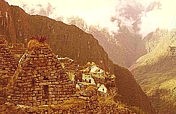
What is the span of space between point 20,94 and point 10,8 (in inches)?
6772

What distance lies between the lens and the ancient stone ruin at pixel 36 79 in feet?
34.3

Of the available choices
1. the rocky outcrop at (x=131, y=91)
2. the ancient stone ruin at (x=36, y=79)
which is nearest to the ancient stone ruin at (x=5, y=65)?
the ancient stone ruin at (x=36, y=79)

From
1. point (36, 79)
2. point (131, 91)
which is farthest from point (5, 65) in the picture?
point (131, 91)

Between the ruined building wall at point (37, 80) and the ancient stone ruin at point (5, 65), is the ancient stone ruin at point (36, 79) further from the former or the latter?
the ancient stone ruin at point (5, 65)

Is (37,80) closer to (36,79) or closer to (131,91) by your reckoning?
(36,79)

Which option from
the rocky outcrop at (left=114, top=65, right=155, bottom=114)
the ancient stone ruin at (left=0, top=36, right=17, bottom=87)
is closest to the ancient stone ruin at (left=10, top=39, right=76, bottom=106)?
the ancient stone ruin at (left=0, top=36, right=17, bottom=87)

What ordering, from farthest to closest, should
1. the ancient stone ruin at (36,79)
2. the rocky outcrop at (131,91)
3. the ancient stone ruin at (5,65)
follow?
1. the rocky outcrop at (131,91)
2. the ancient stone ruin at (5,65)
3. the ancient stone ruin at (36,79)

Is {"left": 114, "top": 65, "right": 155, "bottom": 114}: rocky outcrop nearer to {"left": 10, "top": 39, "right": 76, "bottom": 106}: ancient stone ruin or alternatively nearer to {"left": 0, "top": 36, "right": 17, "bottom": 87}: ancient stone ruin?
{"left": 0, "top": 36, "right": 17, "bottom": 87}: ancient stone ruin

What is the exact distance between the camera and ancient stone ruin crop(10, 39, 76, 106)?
10.5 m

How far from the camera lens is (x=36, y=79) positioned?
10.5 m

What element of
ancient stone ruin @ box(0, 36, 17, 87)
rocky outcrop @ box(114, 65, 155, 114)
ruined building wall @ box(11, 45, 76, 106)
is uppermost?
rocky outcrop @ box(114, 65, 155, 114)

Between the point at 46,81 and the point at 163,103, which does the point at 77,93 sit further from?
the point at 163,103

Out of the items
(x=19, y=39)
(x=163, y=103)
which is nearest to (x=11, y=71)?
(x=19, y=39)

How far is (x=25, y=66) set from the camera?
34.5ft
